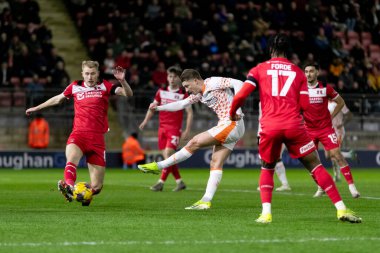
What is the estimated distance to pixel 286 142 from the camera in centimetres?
1124

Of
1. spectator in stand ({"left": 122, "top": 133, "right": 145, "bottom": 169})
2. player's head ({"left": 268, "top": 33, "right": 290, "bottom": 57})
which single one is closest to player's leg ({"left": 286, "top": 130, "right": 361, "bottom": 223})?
player's head ({"left": 268, "top": 33, "right": 290, "bottom": 57})

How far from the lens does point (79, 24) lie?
110ft

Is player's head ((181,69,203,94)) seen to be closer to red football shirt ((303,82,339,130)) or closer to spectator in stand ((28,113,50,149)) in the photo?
red football shirt ((303,82,339,130))

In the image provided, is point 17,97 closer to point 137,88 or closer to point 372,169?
point 137,88

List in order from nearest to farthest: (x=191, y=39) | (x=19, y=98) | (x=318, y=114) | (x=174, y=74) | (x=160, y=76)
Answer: (x=318, y=114)
(x=174, y=74)
(x=19, y=98)
(x=160, y=76)
(x=191, y=39)

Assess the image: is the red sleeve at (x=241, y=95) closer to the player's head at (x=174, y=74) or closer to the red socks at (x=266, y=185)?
the red socks at (x=266, y=185)

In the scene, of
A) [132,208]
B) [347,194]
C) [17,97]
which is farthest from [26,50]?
[132,208]

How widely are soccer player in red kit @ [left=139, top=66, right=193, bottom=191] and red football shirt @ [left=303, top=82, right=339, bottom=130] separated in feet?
10.4

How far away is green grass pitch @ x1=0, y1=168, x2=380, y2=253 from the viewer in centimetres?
909

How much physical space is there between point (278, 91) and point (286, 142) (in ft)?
2.00

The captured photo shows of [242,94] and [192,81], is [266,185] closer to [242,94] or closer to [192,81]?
[242,94]

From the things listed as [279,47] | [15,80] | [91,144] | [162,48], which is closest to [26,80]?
[15,80]

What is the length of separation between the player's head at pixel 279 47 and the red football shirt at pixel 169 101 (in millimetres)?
8316

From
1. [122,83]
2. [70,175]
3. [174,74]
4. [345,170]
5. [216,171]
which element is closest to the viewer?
[122,83]
